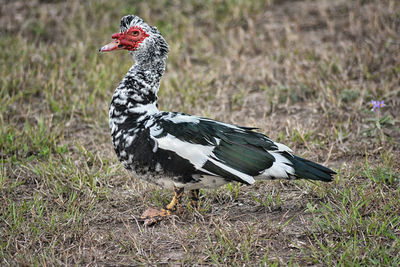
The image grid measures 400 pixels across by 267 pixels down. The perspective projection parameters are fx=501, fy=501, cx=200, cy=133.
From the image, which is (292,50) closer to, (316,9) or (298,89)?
(298,89)

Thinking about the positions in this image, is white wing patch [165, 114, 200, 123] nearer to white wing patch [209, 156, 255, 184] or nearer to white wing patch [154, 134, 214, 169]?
white wing patch [154, 134, 214, 169]

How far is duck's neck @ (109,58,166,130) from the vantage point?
3.40m

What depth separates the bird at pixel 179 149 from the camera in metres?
Result: 3.17

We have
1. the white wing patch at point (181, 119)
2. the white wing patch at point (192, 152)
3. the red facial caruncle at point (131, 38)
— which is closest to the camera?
the white wing patch at point (192, 152)

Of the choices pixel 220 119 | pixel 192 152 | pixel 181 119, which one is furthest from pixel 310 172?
pixel 220 119

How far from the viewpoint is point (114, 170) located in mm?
4102

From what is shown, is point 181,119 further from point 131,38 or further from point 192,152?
point 131,38

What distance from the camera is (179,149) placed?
3162 millimetres

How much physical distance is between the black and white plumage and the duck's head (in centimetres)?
20

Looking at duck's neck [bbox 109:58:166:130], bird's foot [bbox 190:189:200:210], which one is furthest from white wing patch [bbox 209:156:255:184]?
duck's neck [bbox 109:58:166:130]

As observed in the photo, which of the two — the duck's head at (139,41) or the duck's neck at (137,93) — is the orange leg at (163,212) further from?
the duck's head at (139,41)

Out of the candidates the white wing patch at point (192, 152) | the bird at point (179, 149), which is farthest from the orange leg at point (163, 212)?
the white wing patch at point (192, 152)

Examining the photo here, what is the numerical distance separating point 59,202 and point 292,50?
3748mm

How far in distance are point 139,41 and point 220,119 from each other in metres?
1.79
